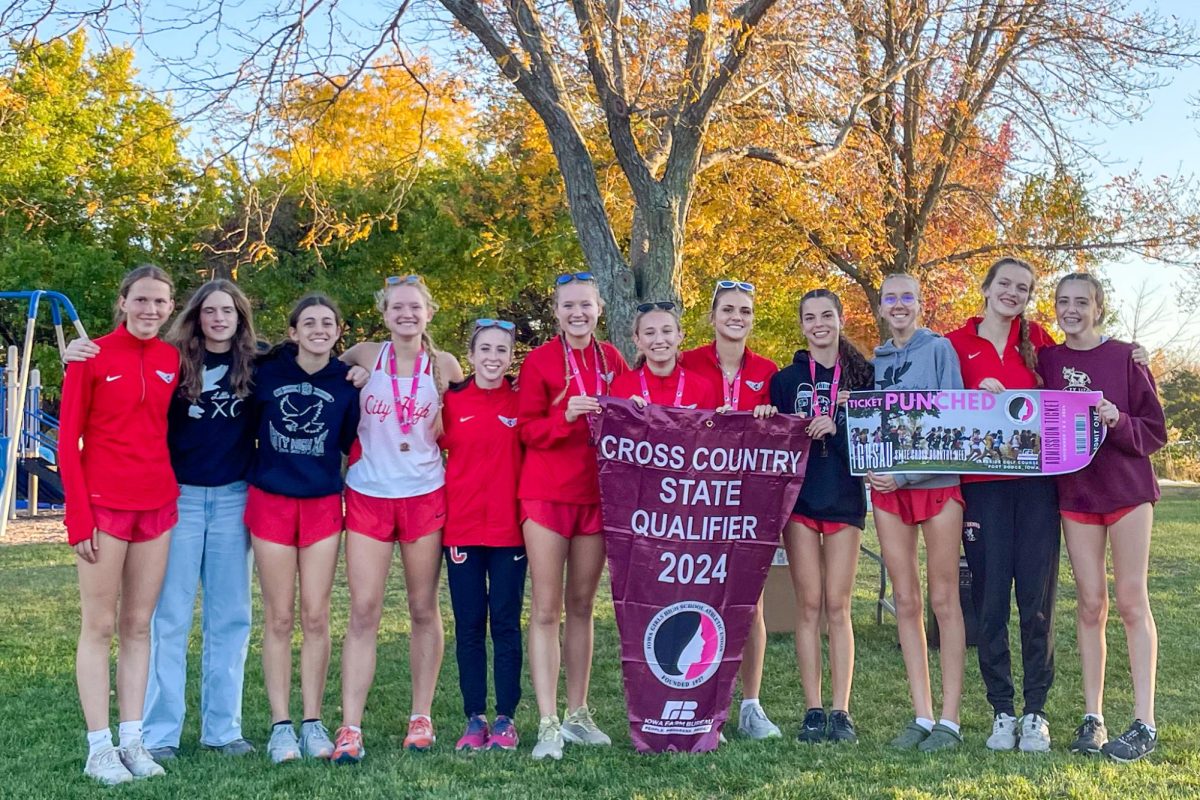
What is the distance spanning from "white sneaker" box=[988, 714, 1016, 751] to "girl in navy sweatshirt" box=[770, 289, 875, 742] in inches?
23.6

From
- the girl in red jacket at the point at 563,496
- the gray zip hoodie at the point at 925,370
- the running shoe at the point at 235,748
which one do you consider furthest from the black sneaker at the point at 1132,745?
→ the running shoe at the point at 235,748

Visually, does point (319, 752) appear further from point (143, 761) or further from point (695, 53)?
point (695, 53)

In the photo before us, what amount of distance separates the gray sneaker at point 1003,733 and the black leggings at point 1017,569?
0.04m

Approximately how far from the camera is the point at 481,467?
481 cm

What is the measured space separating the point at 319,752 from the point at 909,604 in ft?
8.70

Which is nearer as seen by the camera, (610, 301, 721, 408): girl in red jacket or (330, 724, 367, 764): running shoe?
(330, 724, 367, 764): running shoe

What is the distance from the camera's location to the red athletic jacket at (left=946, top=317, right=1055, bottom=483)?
4867 mm

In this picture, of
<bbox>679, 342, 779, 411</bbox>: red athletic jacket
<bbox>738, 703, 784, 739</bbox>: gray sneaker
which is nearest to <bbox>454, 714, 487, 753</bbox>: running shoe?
<bbox>738, 703, 784, 739</bbox>: gray sneaker

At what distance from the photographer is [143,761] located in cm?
448

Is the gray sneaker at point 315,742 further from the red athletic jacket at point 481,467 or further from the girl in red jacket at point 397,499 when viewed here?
the red athletic jacket at point 481,467

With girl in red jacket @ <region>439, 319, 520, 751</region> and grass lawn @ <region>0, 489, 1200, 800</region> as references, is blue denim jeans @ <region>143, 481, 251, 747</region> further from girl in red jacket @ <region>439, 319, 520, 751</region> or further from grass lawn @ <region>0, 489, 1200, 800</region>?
girl in red jacket @ <region>439, 319, 520, 751</region>

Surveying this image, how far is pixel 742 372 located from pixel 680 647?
1.27 meters

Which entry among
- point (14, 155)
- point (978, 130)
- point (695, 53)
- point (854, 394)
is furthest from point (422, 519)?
point (14, 155)

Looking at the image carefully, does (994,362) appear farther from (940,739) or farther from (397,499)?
(397,499)
